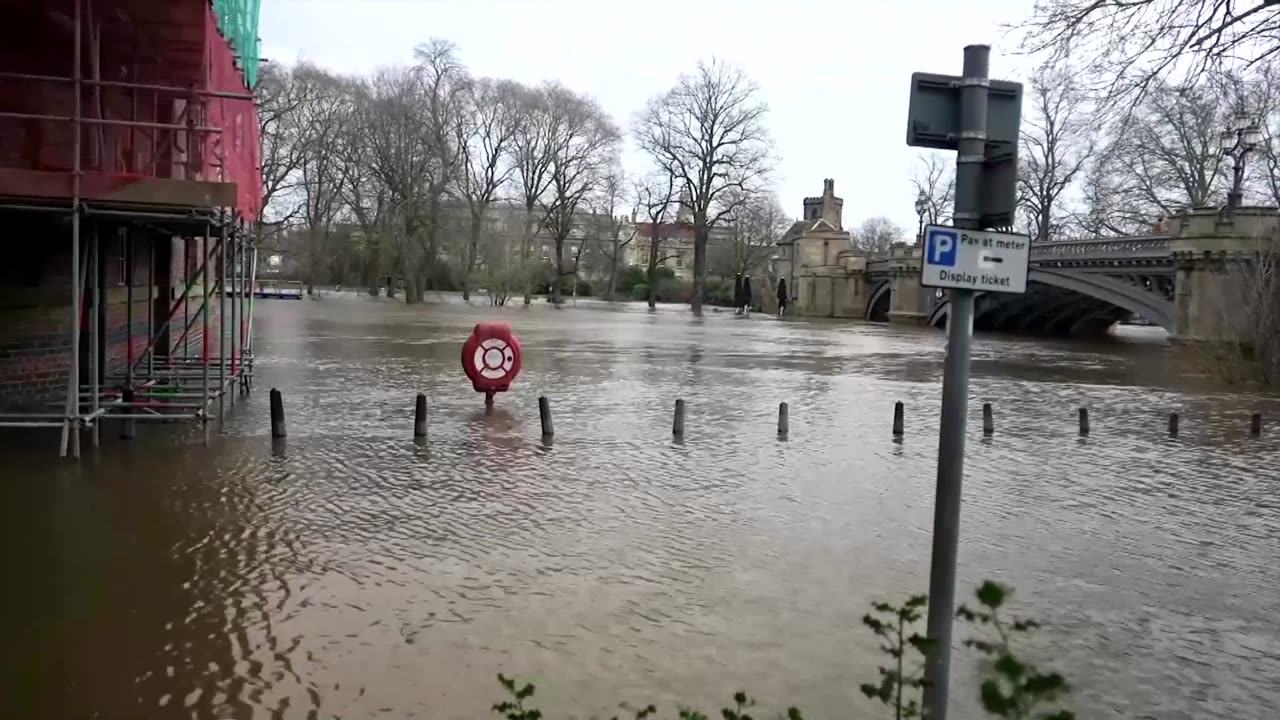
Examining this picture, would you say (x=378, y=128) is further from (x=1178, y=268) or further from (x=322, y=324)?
(x=1178, y=268)

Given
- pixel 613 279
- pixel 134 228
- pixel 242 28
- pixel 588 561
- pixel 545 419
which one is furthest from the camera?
pixel 613 279

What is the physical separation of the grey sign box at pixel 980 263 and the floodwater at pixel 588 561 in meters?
2.26

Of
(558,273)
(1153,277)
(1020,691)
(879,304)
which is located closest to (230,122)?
(1020,691)

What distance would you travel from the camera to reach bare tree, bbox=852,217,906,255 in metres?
114

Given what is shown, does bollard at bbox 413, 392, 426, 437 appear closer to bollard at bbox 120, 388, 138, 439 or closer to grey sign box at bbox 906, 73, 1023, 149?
bollard at bbox 120, 388, 138, 439

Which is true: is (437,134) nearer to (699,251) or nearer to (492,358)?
(699,251)

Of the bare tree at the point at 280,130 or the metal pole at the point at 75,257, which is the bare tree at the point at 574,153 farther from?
the metal pole at the point at 75,257

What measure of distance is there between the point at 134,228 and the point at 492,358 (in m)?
5.24

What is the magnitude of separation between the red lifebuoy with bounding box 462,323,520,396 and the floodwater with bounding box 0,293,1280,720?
1.72ft

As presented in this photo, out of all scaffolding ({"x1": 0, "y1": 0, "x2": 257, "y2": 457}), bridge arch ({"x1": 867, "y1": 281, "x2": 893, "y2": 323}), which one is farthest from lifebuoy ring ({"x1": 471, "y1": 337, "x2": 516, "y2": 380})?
bridge arch ({"x1": 867, "y1": 281, "x2": 893, "y2": 323})

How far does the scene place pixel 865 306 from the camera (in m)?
74.8

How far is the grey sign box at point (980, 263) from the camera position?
13.7ft

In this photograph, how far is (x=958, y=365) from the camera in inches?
164

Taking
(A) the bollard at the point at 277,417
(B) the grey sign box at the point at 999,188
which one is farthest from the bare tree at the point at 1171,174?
(B) the grey sign box at the point at 999,188
